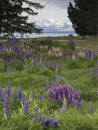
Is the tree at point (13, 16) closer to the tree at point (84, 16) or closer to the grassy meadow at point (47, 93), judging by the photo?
the grassy meadow at point (47, 93)

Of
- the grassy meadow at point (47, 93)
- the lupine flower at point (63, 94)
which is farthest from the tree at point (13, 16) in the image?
the lupine flower at point (63, 94)

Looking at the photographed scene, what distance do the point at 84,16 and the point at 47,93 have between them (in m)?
47.4

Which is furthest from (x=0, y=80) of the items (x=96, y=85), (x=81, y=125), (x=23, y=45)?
(x=23, y=45)

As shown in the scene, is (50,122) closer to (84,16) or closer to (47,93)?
(47,93)

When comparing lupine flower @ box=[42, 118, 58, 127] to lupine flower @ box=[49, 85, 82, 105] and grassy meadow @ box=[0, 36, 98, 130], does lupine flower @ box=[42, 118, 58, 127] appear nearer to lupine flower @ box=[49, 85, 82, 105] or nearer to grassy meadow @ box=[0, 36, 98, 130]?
grassy meadow @ box=[0, 36, 98, 130]

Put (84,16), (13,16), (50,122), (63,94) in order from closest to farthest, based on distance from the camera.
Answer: (50,122), (63,94), (13,16), (84,16)

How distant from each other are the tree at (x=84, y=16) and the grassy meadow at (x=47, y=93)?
33.3 m

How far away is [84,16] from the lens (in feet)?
185

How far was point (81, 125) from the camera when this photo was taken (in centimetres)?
782

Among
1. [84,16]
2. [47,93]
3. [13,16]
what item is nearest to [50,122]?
[47,93]

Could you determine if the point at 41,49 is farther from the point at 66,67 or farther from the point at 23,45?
the point at 66,67

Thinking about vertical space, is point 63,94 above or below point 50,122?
above

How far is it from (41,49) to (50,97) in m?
11.1

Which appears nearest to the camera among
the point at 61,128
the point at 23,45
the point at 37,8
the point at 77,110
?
the point at 61,128
